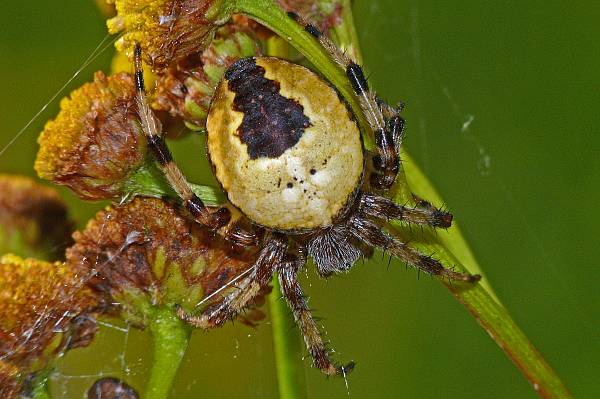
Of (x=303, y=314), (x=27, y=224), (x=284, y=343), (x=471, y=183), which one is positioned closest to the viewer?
(x=284, y=343)

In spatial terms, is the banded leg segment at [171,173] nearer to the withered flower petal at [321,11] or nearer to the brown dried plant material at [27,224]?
the withered flower petal at [321,11]

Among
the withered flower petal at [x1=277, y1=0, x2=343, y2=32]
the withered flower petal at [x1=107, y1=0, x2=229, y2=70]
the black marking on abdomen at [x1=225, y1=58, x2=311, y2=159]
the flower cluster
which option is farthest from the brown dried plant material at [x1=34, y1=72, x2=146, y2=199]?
the withered flower petal at [x1=277, y1=0, x2=343, y2=32]

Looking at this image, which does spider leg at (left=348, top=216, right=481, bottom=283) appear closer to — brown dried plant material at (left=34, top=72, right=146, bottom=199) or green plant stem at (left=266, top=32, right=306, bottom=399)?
green plant stem at (left=266, top=32, right=306, bottom=399)

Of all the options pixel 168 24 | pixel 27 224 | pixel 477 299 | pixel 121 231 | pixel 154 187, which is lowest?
pixel 477 299

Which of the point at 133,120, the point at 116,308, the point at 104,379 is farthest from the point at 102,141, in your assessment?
the point at 104,379

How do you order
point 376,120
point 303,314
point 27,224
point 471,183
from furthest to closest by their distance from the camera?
point 471,183
point 27,224
point 303,314
point 376,120

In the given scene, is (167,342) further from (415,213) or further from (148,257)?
(415,213)

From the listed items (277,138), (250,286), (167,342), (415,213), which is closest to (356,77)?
(277,138)
